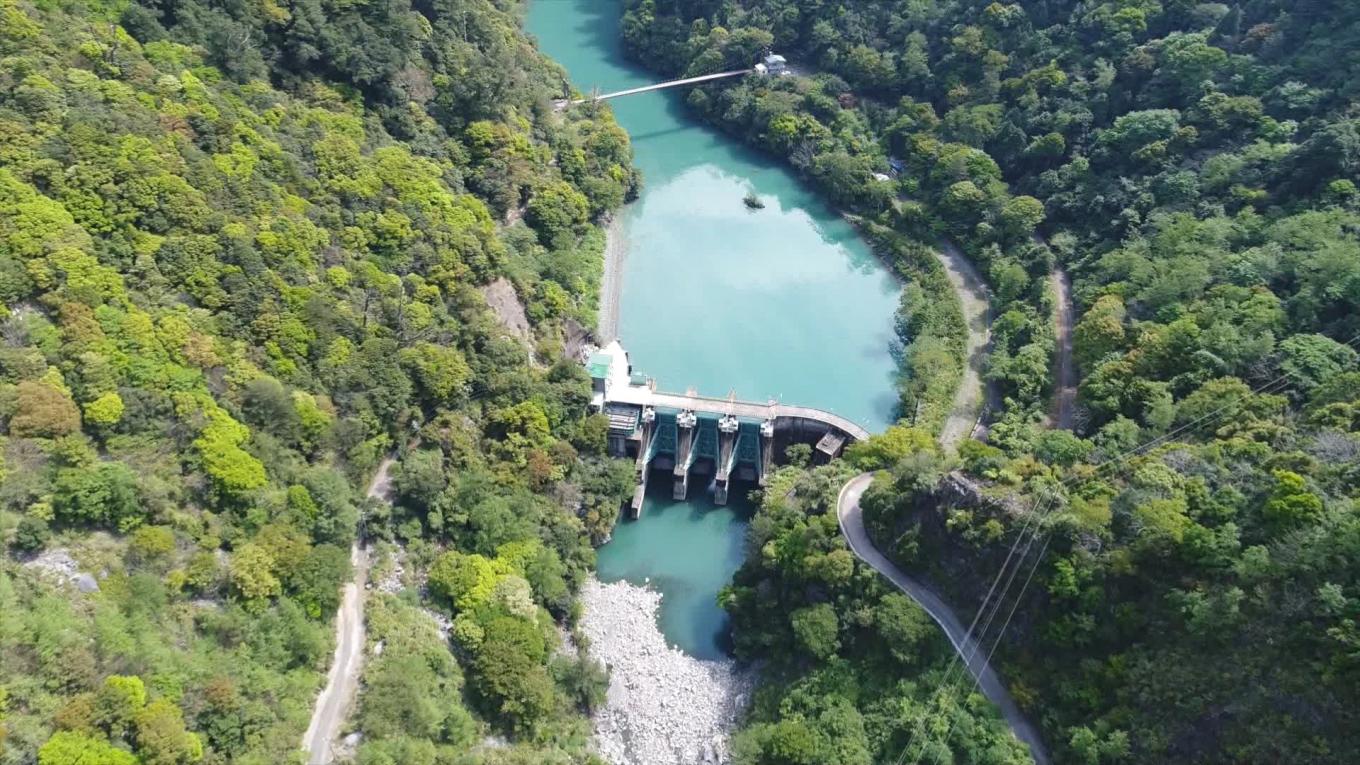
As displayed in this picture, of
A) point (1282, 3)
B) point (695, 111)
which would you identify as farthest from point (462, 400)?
point (1282, 3)

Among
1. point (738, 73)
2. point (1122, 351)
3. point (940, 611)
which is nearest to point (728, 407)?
point (940, 611)

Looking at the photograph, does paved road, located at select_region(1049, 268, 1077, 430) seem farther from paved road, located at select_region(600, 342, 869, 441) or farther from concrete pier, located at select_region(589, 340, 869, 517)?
concrete pier, located at select_region(589, 340, 869, 517)

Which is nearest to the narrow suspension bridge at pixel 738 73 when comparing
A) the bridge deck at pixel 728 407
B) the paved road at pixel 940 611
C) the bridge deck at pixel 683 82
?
the bridge deck at pixel 683 82

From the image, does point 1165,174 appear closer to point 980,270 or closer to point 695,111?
point 980,270

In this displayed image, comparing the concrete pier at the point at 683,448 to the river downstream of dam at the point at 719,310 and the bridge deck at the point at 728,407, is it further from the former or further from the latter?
the bridge deck at the point at 728,407

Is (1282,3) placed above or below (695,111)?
above

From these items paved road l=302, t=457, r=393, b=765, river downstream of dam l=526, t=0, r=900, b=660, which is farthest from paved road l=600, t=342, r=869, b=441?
paved road l=302, t=457, r=393, b=765

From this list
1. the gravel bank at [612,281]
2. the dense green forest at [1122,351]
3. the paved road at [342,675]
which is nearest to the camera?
Result: the dense green forest at [1122,351]
